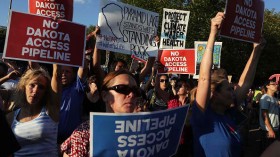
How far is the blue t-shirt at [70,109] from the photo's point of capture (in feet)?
12.4

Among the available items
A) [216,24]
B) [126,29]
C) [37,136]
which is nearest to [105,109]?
[37,136]

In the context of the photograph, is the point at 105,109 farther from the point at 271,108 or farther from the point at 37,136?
the point at 271,108

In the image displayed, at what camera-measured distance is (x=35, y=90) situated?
322 centimetres

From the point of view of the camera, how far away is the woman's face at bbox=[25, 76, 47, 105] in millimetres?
3201

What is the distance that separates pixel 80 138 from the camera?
2.23 m

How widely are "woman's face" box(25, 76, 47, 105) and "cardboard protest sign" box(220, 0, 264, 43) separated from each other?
6.12ft

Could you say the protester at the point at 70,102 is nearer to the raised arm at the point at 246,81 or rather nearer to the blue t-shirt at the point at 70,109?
the blue t-shirt at the point at 70,109

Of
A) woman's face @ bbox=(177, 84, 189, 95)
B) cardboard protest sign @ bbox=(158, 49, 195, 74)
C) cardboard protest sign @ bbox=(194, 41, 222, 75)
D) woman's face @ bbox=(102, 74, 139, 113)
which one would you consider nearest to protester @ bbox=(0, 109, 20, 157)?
woman's face @ bbox=(102, 74, 139, 113)

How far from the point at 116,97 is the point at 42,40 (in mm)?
1621

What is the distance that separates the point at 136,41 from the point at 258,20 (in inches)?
76.6

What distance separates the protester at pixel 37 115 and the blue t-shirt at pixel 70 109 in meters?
0.54

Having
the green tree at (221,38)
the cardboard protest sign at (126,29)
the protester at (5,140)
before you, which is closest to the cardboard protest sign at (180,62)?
the cardboard protest sign at (126,29)

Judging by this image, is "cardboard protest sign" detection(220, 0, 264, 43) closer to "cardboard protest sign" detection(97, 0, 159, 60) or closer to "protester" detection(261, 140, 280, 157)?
"cardboard protest sign" detection(97, 0, 159, 60)

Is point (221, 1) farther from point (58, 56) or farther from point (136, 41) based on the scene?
point (58, 56)
